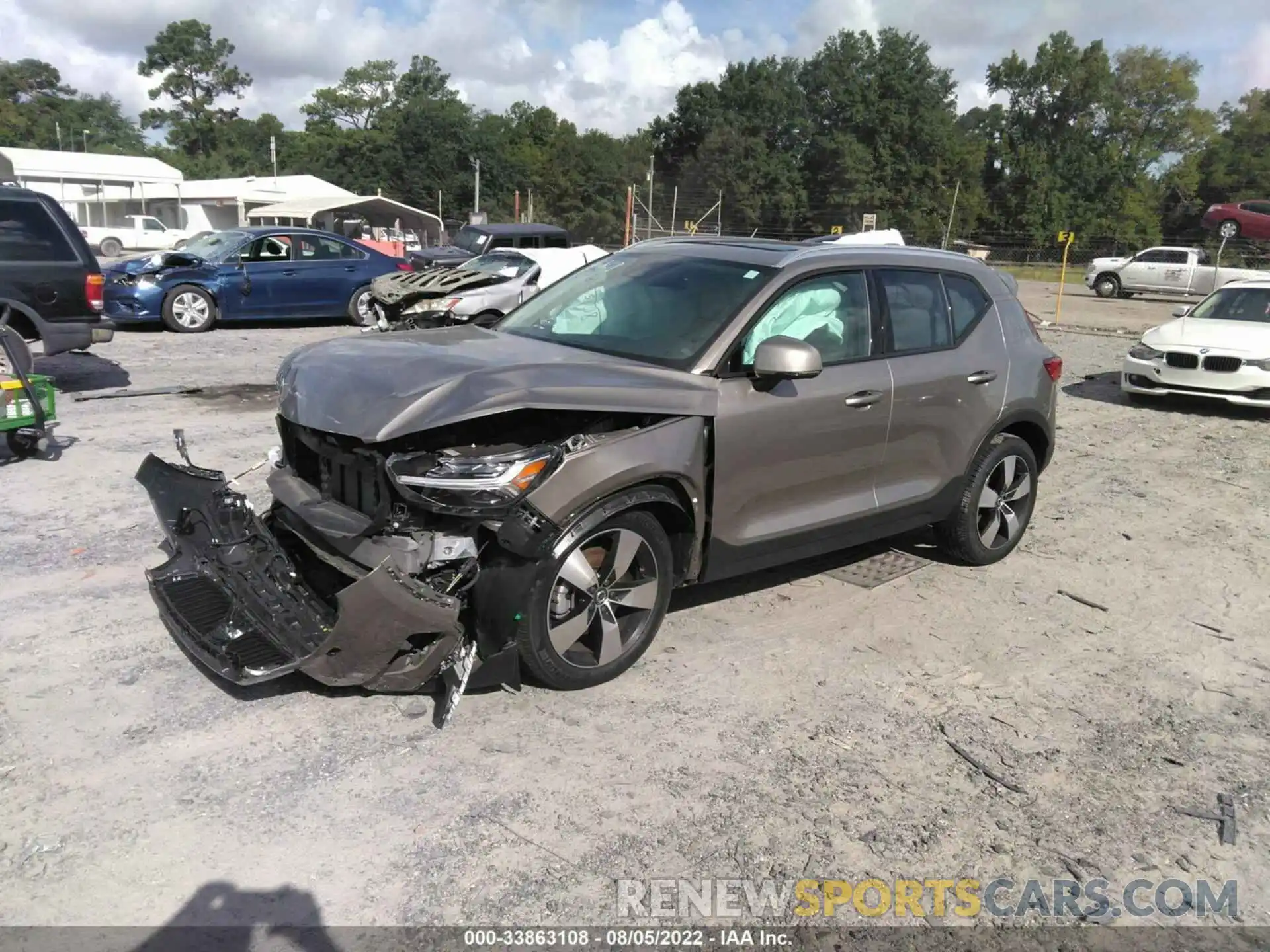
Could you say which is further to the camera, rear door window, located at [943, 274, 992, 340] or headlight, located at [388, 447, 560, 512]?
rear door window, located at [943, 274, 992, 340]

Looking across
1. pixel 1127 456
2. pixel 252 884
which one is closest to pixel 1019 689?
pixel 252 884

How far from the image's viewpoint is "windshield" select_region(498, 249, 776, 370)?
14.2 ft

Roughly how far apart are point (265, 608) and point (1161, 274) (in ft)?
103

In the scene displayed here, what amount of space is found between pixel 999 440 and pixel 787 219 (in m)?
40.6

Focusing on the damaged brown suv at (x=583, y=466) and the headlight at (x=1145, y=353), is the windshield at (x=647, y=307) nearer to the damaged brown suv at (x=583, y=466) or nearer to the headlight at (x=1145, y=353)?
the damaged brown suv at (x=583, y=466)

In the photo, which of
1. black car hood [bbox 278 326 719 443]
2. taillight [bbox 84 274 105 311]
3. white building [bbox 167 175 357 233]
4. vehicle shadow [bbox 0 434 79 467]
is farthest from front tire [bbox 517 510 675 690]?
white building [bbox 167 175 357 233]

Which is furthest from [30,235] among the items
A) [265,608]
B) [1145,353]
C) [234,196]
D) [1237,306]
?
[234,196]

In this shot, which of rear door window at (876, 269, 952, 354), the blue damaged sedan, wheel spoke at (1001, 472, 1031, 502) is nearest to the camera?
rear door window at (876, 269, 952, 354)

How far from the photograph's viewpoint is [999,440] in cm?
546

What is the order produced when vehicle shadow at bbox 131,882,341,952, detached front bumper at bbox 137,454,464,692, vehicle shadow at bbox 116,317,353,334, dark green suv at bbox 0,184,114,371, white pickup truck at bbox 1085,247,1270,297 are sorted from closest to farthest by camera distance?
vehicle shadow at bbox 131,882,341,952, detached front bumper at bbox 137,454,464,692, dark green suv at bbox 0,184,114,371, vehicle shadow at bbox 116,317,353,334, white pickup truck at bbox 1085,247,1270,297

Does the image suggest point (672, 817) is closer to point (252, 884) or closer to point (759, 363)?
point (252, 884)

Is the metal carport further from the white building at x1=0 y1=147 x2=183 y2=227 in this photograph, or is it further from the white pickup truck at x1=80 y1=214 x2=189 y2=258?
the white building at x1=0 y1=147 x2=183 y2=227

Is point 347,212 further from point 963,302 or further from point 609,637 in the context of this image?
point 609,637

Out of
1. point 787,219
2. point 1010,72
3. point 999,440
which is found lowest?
point 999,440
